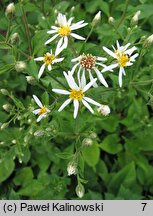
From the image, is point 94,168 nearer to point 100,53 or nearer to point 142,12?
point 100,53

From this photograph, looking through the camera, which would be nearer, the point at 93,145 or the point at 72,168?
the point at 72,168

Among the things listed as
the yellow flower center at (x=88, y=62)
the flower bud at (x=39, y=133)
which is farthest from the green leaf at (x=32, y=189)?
the yellow flower center at (x=88, y=62)

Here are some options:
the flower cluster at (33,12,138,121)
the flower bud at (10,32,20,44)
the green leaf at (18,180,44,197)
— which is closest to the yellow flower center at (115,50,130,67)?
the flower cluster at (33,12,138,121)

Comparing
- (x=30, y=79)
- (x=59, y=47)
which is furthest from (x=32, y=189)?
(x=59, y=47)

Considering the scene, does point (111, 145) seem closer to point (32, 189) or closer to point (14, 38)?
point (32, 189)

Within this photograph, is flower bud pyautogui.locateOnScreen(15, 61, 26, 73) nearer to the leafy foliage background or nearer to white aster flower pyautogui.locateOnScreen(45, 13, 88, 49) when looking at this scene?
white aster flower pyautogui.locateOnScreen(45, 13, 88, 49)

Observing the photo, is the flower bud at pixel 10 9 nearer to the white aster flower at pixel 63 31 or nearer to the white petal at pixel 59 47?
the white aster flower at pixel 63 31

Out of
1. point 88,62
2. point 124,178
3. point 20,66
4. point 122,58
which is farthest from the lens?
point 124,178
